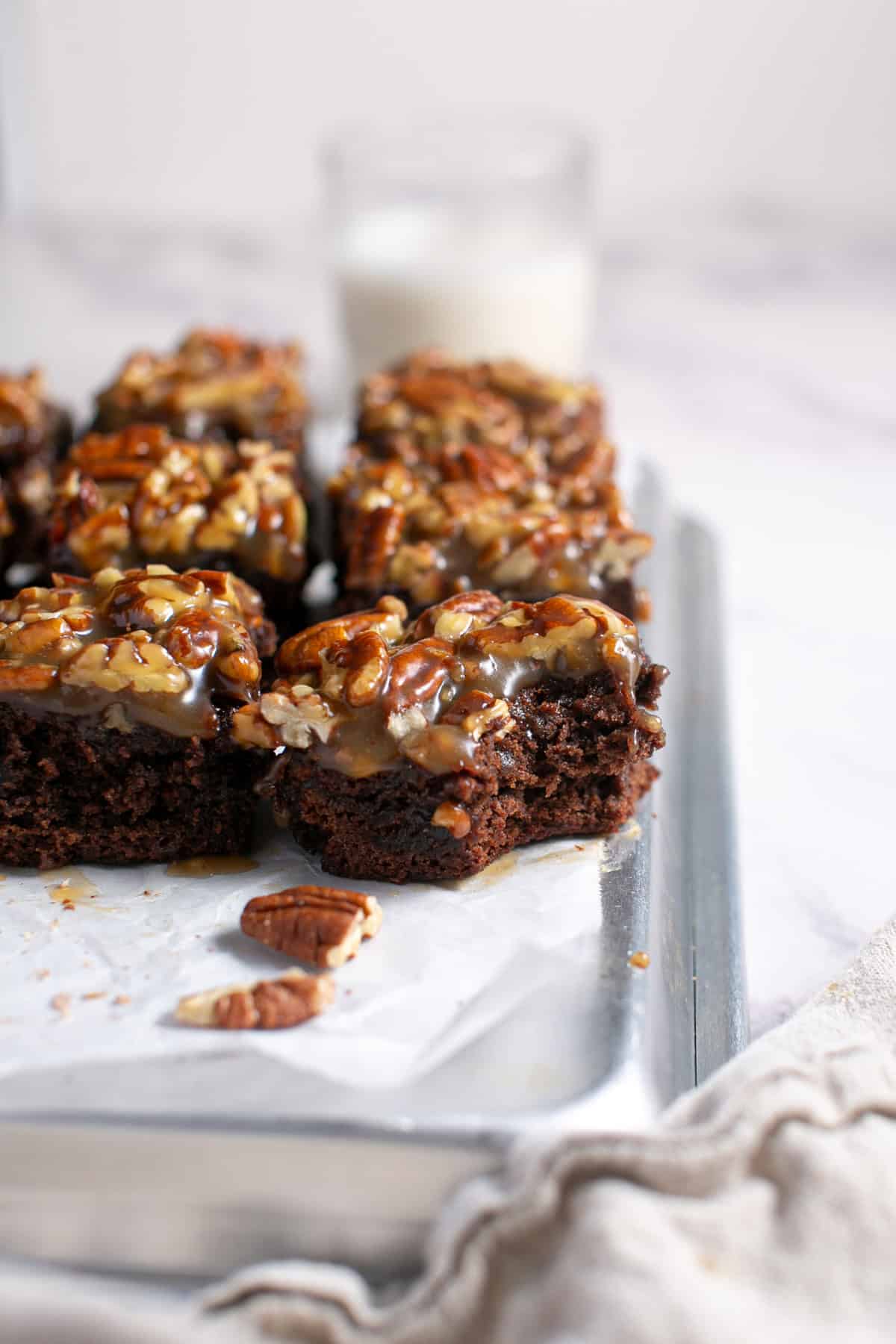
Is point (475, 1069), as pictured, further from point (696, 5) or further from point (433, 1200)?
point (696, 5)

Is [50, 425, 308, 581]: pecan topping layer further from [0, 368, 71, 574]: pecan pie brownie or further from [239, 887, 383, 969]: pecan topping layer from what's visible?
[239, 887, 383, 969]: pecan topping layer

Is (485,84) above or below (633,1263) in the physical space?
above

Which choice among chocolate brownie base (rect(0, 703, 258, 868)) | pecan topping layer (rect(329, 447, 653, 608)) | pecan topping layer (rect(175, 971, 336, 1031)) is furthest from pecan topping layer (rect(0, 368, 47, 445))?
pecan topping layer (rect(175, 971, 336, 1031))

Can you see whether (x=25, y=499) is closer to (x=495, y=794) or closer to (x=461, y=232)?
(x=495, y=794)

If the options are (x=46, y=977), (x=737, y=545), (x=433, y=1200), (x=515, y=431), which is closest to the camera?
(x=433, y=1200)

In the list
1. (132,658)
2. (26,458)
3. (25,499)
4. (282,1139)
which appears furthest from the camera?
(26,458)

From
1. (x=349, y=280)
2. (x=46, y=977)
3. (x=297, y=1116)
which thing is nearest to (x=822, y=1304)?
(x=297, y=1116)

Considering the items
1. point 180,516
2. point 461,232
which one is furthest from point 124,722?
A: point 461,232
